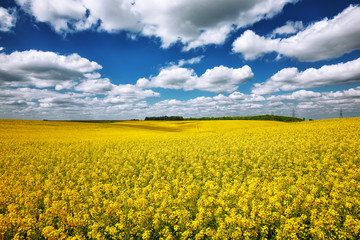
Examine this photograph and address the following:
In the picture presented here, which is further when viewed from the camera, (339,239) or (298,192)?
(298,192)

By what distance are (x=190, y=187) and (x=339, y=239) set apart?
13.5ft

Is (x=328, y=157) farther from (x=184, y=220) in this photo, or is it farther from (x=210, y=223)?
(x=184, y=220)

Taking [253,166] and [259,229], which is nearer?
[259,229]

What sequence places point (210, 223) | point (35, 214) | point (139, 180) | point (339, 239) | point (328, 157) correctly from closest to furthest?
point (339, 239) < point (210, 223) < point (35, 214) < point (139, 180) < point (328, 157)

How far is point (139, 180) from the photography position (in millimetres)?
8672

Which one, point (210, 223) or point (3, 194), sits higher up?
point (3, 194)

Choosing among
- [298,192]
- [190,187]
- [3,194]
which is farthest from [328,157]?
[3,194]

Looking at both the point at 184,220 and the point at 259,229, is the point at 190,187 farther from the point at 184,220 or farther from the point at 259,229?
the point at 259,229

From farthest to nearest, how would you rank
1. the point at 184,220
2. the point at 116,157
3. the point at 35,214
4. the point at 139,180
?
Answer: the point at 116,157 < the point at 139,180 < the point at 35,214 < the point at 184,220

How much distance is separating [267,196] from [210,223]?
2.07 metres

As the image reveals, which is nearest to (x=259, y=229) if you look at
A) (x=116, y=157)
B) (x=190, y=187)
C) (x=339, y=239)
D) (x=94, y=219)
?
(x=339, y=239)

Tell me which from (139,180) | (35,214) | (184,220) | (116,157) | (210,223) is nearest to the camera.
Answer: (184,220)

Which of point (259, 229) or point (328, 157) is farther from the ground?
point (328, 157)

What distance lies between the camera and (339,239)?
410 cm
